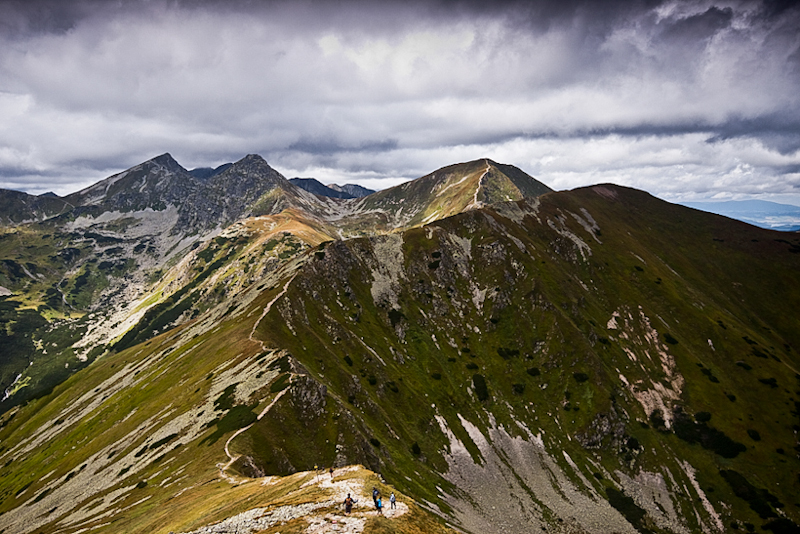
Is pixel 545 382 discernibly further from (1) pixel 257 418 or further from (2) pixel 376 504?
(2) pixel 376 504

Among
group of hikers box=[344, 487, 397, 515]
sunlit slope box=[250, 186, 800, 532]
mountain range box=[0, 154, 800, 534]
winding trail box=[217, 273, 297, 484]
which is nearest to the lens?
group of hikers box=[344, 487, 397, 515]

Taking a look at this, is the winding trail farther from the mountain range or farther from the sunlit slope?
the sunlit slope

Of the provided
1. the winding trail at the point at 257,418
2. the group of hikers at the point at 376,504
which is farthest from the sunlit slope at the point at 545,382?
the group of hikers at the point at 376,504

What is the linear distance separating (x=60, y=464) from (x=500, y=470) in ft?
439

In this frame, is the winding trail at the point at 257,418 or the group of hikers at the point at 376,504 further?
the winding trail at the point at 257,418

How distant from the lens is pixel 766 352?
159375 mm

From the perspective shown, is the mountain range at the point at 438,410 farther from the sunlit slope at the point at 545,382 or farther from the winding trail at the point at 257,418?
the sunlit slope at the point at 545,382

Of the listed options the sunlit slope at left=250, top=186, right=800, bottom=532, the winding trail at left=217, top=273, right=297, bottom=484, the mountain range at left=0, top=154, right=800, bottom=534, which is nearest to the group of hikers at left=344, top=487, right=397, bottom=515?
the mountain range at left=0, top=154, right=800, bottom=534

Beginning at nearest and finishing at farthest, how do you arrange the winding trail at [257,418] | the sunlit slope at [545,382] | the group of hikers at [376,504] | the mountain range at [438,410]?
the group of hikers at [376,504] < the winding trail at [257,418] < the mountain range at [438,410] < the sunlit slope at [545,382]

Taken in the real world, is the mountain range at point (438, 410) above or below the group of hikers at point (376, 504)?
below

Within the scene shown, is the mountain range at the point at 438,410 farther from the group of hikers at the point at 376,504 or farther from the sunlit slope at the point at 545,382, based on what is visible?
the group of hikers at the point at 376,504

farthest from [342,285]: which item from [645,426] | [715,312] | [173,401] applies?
[715,312]

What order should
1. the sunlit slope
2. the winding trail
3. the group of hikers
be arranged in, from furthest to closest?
the sunlit slope, the winding trail, the group of hikers

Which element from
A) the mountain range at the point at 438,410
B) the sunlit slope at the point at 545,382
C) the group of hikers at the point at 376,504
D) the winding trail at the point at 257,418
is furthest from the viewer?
the sunlit slope at the point at 545,382
